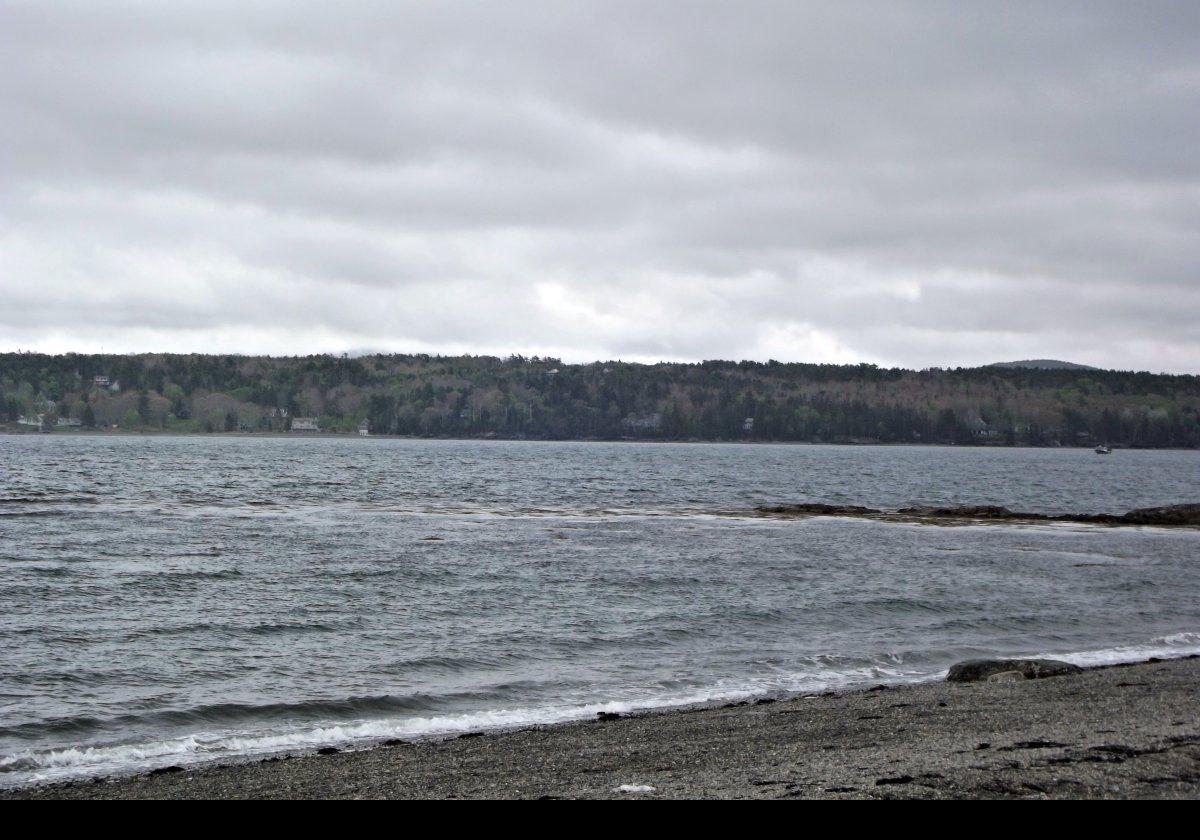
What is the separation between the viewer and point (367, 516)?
52.2m

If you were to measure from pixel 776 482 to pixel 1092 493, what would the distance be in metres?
27.6

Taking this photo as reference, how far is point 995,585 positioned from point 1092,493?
66.0m

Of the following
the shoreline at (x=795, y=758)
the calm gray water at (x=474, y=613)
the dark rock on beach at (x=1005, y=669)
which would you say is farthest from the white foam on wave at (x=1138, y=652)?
the shoreline at (x=795, y=758)

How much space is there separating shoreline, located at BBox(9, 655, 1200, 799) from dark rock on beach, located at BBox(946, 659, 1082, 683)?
6.18 ft

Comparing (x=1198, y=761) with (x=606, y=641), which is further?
(x=606, y=641)

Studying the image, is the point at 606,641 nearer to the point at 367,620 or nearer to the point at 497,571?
the point at 367,620

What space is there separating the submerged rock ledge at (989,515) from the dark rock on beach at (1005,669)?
3685 centimetres

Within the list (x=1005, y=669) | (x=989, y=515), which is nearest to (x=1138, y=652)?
(x=1005, y=669)

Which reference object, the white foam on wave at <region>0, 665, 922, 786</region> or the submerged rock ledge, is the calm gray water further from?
the submerged rock ledge

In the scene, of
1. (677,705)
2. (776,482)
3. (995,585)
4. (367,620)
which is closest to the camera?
(677,705)

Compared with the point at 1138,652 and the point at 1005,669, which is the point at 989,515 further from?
the point at 1005,669

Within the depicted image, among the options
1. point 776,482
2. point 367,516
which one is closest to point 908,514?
point 367,516
